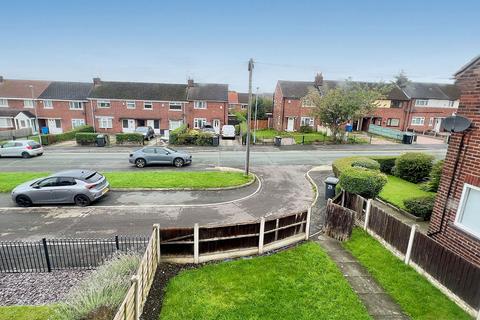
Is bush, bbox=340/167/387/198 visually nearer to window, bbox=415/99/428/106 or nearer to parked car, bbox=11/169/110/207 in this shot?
parked car, bbox=11/169/110/207

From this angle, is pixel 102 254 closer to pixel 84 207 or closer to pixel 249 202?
pixel 84 207

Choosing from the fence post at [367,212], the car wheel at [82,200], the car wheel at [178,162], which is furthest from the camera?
the car wheel at [178,162]

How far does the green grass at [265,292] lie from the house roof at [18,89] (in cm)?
4643

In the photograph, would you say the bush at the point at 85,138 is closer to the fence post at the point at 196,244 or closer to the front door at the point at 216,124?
the front door at the point at 216,124

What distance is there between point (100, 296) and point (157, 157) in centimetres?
1601

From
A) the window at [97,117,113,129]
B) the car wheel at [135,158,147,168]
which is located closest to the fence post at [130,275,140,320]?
the car wheel at [135,158,147,168]

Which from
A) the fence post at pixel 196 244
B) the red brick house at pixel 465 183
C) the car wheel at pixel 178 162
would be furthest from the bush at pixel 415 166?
the fence post at pixel 196 244

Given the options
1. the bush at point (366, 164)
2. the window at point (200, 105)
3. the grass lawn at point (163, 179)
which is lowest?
the grass lawn at point (163, 179)

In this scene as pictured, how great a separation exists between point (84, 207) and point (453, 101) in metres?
51.7

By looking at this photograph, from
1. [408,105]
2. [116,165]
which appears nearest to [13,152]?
Result: [116,165]

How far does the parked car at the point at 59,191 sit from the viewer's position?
13.3m

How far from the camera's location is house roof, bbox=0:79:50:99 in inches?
1692

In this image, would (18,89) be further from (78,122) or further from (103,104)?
(103,104)

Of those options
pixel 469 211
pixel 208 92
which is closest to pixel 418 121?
pixel 208 92
